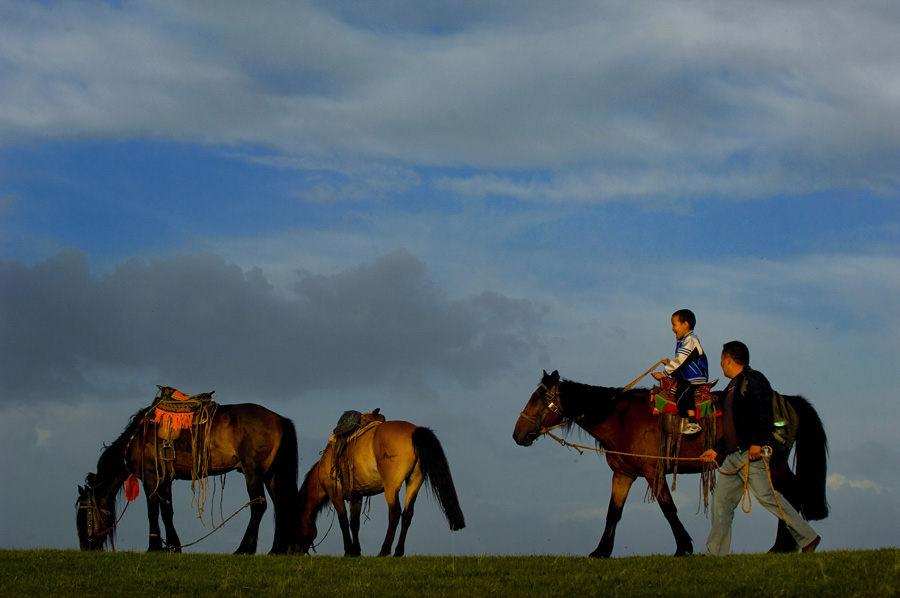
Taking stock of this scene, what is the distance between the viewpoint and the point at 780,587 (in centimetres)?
859

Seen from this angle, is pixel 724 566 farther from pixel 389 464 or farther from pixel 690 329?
pixel 389 464

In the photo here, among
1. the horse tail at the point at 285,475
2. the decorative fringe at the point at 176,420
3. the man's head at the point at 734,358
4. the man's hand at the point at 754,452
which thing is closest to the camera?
the man's hand at the point at 754,452

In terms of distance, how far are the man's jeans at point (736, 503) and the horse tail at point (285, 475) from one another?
7.04 m

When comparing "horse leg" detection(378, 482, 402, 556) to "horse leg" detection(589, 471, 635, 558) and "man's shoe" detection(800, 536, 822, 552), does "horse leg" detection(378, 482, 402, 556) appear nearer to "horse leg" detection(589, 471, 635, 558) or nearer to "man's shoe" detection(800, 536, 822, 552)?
"horse leg" detection(589, 471, 635, 558)

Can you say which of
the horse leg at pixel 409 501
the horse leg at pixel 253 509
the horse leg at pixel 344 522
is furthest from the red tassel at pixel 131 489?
the horse leg at pixel 409 501

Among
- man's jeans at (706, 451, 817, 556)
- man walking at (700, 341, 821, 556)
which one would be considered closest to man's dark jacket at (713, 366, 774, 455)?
man walking at (700, 341, 821, 556)

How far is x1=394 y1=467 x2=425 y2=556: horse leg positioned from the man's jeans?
14.4ft

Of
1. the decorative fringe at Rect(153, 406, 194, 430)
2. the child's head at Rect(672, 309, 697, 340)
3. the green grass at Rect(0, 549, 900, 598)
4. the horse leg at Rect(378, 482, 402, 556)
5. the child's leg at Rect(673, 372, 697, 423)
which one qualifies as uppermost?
the child's head at Rect(672, 309, 697, 340)

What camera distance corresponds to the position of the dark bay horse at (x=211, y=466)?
15.0 meters

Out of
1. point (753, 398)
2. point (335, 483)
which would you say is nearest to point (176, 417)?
point (335, 483)

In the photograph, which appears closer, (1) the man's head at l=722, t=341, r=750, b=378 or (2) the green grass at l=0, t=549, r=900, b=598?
(2) the green grass at l=0, t=549, r=900, b=598

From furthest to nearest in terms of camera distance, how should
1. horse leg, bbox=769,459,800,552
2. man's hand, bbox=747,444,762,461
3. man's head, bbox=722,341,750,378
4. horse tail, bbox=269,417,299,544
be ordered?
horse tail, bbox=269,417,299,544 < horse leg, bbox=769,459,800,552 < man's head, bbox=722,341,750,378 < man's hand, bbox=747,444,762,461

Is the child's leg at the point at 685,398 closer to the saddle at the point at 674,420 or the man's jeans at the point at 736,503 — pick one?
the saddle at the point at 674,420

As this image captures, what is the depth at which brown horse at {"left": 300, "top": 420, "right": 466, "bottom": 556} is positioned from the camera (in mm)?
13297
